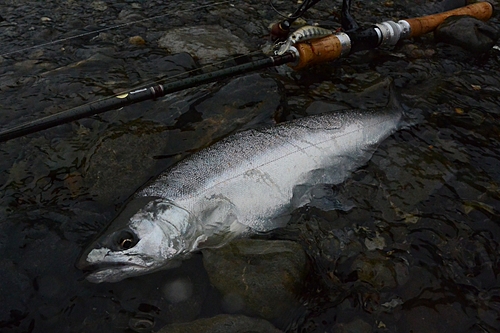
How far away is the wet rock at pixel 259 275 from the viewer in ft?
9.73

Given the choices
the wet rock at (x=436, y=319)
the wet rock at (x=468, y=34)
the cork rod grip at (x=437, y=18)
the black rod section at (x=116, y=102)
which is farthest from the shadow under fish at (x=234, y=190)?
the wet rock at (x=468, y=34)

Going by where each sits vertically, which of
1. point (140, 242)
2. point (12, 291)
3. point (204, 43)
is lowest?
point (12, 291)

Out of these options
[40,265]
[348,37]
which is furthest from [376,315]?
[348,37]

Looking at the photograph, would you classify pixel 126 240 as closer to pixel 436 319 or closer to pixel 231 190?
pixel 231 190

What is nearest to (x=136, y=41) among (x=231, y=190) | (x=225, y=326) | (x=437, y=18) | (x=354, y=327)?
(x=231, y=190)

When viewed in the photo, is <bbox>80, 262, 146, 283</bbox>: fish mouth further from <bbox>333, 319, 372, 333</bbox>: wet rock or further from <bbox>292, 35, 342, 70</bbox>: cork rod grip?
<bbox>292, 35, 342, 70</bbox>: cork rod grip

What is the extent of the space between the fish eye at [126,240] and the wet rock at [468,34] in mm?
5037

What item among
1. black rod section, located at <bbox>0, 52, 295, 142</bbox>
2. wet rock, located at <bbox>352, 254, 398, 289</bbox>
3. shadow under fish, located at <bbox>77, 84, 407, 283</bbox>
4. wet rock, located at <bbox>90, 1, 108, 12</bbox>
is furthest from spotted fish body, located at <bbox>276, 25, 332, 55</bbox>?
wet rock, located at <bbox>90, 1, 108, 12</bbox>

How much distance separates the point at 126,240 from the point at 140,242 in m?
0.10

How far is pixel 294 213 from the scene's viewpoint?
12.2 feet

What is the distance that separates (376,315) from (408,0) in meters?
6.13

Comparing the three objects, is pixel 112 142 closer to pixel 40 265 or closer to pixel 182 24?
pixel 40 265

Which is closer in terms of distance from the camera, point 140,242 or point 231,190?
point 140,242

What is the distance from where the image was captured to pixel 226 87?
465 cm
